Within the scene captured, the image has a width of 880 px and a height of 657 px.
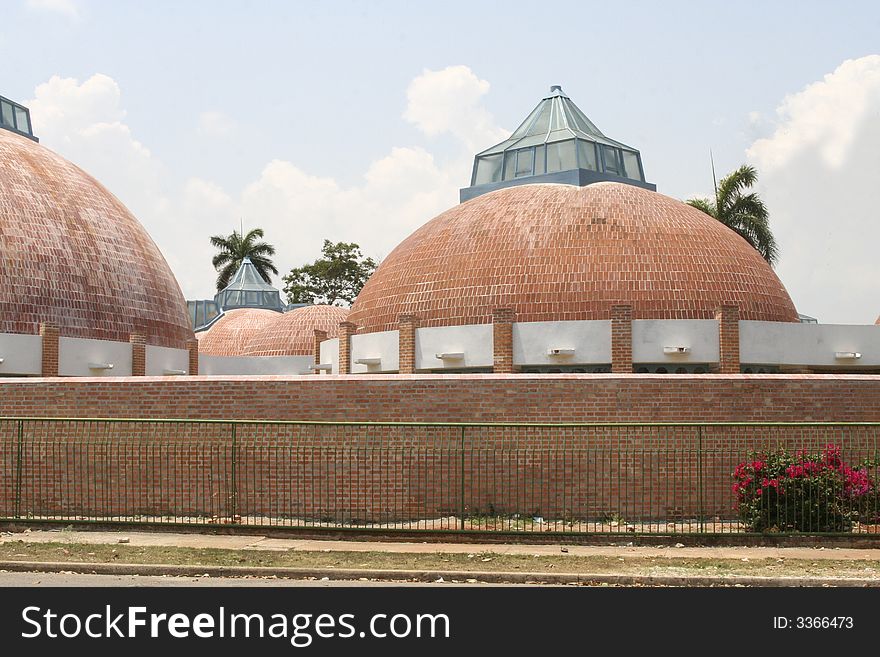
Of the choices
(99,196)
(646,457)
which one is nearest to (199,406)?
(646,457)

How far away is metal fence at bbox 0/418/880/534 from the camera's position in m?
19.8

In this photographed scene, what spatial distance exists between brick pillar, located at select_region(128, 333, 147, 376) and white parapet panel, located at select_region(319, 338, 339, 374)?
191 inches

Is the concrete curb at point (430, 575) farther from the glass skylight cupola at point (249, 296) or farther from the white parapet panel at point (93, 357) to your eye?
the glass skylight cupola at point (249, 296)

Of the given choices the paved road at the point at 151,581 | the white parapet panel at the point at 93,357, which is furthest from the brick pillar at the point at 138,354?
the paved road at the point at 151,581

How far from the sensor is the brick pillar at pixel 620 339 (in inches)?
1017

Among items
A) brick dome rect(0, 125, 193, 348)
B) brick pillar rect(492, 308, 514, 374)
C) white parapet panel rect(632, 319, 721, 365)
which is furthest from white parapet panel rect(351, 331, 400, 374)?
brick dome rect(0, 125, 193, 348)

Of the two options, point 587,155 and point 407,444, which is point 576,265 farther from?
point 407,444

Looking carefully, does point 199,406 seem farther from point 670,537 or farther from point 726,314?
point 726,314

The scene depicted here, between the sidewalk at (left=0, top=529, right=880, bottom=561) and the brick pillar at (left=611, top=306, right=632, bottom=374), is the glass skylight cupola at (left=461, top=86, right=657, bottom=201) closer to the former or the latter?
the brick pillar at (left=611, top=306, right=632, bottom=374)

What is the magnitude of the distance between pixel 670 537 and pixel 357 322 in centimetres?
1583

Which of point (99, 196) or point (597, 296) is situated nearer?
point (597, 296)

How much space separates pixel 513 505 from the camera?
20.5m
